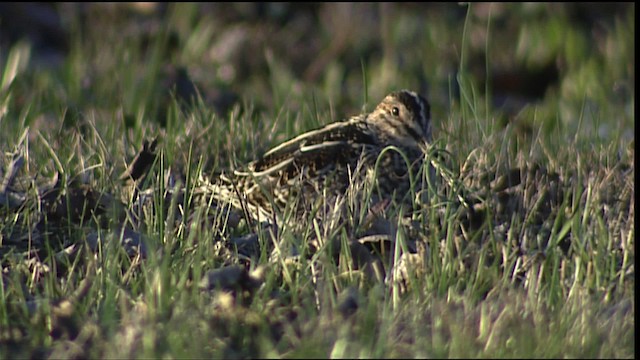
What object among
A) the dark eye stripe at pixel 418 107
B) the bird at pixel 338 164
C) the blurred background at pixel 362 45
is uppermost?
the dark eye stripe at pixel 418 107

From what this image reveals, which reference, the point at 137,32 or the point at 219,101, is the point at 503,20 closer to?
the point at 137,32

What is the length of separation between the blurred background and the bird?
3.75m

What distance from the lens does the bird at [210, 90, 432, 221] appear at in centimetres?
501

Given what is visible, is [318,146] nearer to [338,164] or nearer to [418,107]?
[338,164]

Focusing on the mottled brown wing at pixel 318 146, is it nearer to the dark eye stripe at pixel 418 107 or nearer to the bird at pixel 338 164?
the bird at pixel 338 164

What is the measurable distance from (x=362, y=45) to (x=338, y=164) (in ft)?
20.6

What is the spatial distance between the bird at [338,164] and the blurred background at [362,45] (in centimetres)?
375

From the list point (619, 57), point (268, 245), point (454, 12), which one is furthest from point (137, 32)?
point (268, 245)

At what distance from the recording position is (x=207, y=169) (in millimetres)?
5887

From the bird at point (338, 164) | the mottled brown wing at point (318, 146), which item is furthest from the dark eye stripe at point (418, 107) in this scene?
the mottled brown wing at point (318, 146)

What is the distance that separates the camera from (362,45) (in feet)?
37.7

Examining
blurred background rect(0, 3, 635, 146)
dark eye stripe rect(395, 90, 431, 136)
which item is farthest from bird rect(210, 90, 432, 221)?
blurred background rect(0, 3, 635, 146)

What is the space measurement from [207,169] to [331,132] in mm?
690

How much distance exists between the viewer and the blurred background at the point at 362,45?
1033 cm
